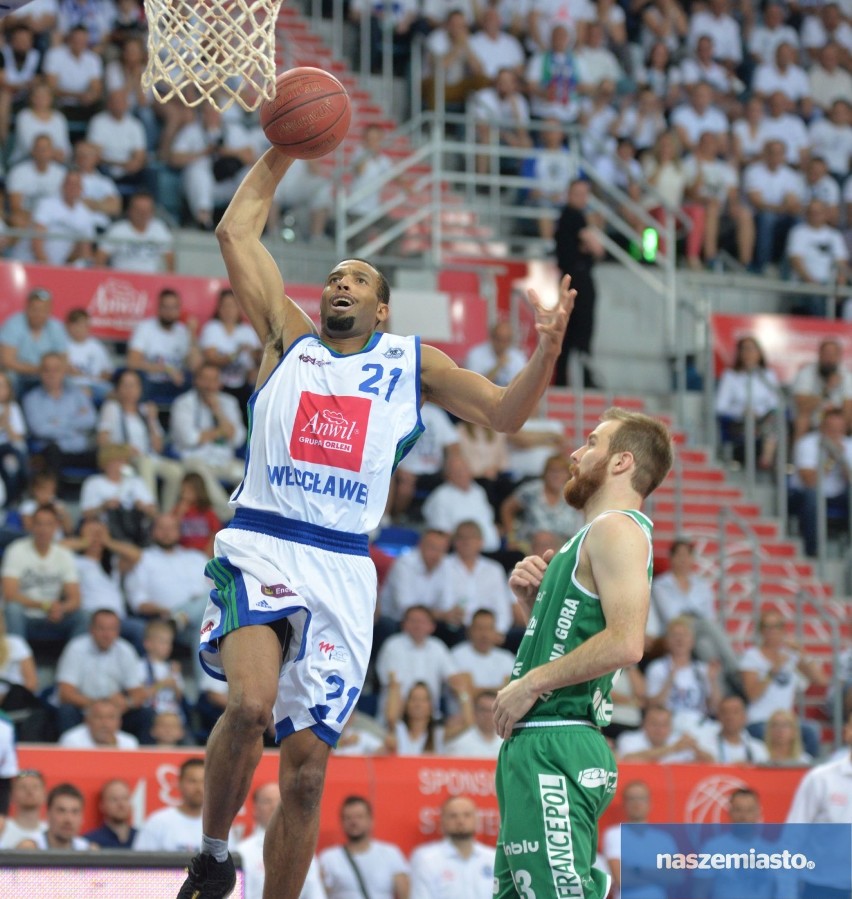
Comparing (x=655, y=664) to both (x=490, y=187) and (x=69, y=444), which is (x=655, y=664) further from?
(x=490, y=187)

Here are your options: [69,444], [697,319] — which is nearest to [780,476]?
[697,319]

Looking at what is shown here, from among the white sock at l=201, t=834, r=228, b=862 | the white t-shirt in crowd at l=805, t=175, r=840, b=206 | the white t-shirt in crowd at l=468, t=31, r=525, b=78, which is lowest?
the white sock at l=201, t=834, r=228, b=862

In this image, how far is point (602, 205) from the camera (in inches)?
728

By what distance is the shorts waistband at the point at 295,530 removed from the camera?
6.55 m

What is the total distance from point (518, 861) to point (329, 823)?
19.3 ft

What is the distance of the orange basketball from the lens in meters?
6.92

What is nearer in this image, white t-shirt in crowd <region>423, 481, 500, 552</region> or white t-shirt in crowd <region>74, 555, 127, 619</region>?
white t-shirt in crowd <region>74, 555, 127, 619</region>

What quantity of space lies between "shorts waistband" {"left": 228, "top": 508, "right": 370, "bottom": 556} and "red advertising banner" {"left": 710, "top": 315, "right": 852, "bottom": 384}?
39.0ft

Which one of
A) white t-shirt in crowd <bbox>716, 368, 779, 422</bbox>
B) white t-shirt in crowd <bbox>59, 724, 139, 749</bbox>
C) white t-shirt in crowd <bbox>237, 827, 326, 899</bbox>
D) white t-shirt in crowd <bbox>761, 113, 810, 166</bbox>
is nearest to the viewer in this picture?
white t-shirt in crowd <bbox>237, 827, 326, 899</bbox>

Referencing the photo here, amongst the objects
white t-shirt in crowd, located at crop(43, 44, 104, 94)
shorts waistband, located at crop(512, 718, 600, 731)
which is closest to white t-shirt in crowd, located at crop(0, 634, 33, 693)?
shorts waistband, located at crop(512, 718, 600, 731)

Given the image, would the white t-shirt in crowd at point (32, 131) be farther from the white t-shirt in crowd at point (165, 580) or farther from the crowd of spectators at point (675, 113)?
the white t-shirt in crowd at point (165, 580)

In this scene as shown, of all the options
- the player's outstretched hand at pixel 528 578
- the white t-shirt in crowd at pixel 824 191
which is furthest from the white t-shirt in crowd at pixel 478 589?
the white t-shirt in crowd at pixel 824 191

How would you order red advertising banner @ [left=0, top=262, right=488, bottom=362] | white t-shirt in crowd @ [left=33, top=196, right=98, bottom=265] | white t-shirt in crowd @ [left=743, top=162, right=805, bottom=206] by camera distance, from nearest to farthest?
red advertising banner @ [left=0, top=262, right=488, bottom=362]
white t-shirt in crowd @ [left=33, top=196, right=98, bottom=265]
white t-shirt in crowd @ [left=743, top=162, right=805, bottom=206]

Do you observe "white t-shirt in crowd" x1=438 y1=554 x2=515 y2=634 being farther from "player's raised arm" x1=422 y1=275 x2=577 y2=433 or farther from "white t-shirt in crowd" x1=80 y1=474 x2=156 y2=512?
"player's raised arm" x1=422 y1=275 x2=577 y2=433
